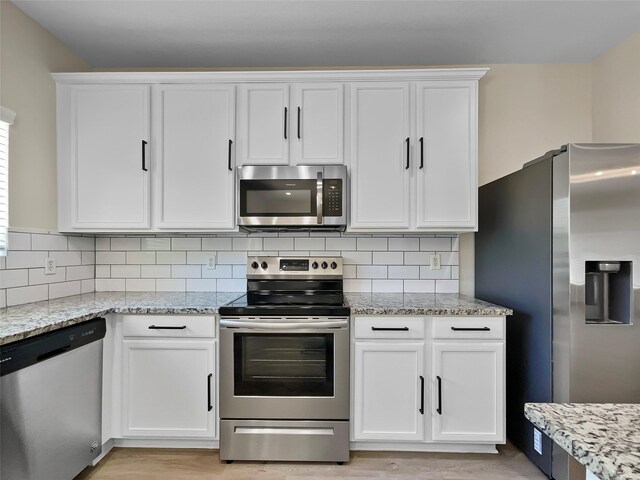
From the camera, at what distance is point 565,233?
1.71 meters

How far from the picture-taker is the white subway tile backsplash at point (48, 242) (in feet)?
6.97

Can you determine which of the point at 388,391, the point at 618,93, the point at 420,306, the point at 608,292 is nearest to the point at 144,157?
the point at 420,306

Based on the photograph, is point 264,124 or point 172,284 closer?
point 264,124

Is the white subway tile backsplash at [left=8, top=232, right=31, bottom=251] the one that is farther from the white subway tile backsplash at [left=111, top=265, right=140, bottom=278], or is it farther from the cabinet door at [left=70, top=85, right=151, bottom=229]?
the white subway tile backsplash at [left=111, top=265, right=140, bottom=278]

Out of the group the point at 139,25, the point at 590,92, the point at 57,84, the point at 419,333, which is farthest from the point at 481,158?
the point at 57,84

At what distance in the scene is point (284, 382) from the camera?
6.57 ft

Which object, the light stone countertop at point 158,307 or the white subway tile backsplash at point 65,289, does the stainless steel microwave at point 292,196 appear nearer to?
the light stone countertop at point 158,307

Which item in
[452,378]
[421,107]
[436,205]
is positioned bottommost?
[452,378]

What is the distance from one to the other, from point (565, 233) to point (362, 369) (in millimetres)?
1238

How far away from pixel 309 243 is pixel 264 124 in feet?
2.87

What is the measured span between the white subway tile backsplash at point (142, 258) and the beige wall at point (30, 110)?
1.71ft

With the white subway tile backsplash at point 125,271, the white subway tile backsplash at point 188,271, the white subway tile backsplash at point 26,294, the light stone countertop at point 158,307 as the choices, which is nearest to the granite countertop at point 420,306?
the light stone countertop at point 158,307

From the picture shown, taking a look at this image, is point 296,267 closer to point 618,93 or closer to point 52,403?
point 52,403

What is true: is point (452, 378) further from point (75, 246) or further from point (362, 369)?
point (75, 246)
